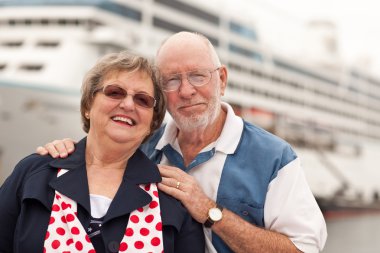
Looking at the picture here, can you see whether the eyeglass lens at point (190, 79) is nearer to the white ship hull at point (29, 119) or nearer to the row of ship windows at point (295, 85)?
the white ship hull at point (29, 119)

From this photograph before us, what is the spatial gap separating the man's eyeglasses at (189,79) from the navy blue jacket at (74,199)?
0.54 metres

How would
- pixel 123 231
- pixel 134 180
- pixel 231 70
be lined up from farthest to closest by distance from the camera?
1. pixel 231 70
2. pixel 134 180
3. pixel 123 231

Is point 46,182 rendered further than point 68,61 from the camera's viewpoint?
No

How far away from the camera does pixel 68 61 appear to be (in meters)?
16.7

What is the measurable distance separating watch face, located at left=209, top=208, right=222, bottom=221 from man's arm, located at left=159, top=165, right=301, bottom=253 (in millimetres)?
20

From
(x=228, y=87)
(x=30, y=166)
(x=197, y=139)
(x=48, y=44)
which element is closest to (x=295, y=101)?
(x=228, y=87)

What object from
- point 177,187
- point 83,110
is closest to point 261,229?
point 177,187

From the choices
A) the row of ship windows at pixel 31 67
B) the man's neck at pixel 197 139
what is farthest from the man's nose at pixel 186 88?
the row of ship windows at pixel 31 67

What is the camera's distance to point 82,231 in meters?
2.42

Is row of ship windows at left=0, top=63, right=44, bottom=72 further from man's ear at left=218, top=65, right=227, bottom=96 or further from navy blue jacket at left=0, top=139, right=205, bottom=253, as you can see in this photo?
navy blue jacket at left=0, top=139, right=205, bottom=253

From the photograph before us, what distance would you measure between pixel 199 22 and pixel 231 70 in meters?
3.17

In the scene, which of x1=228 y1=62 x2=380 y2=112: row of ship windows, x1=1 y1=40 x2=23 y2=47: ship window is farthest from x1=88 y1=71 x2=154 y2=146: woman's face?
x1=228 y1=62 x2=380 y2=112: row of ship windows

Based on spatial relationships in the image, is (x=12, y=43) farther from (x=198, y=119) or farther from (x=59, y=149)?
(x=59, y=149)

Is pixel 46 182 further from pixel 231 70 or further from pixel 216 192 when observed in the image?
pixel 231 70
